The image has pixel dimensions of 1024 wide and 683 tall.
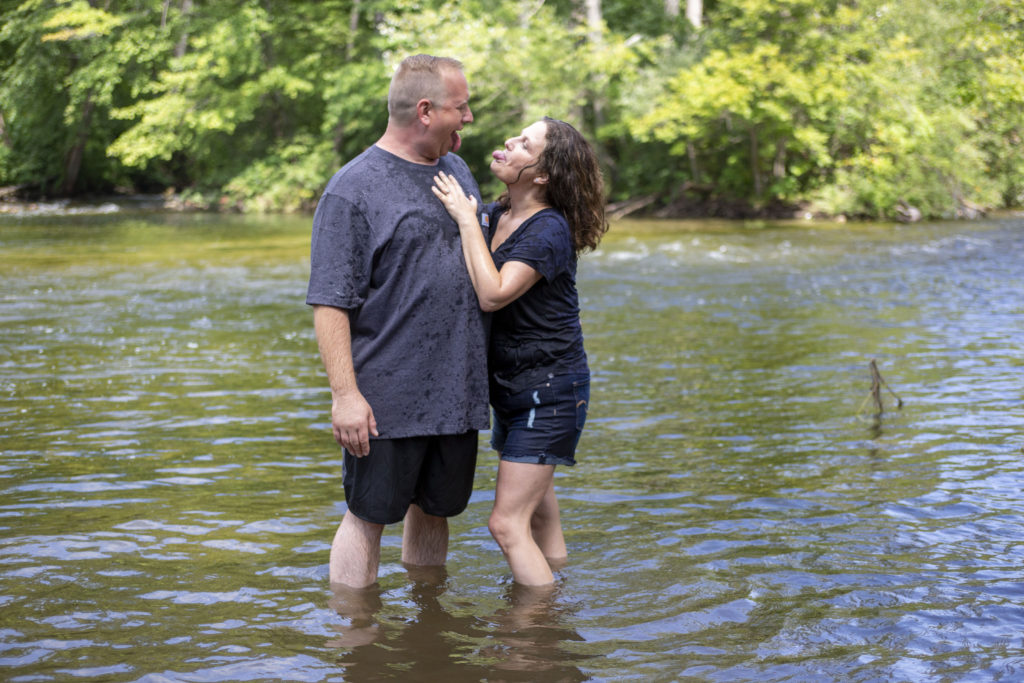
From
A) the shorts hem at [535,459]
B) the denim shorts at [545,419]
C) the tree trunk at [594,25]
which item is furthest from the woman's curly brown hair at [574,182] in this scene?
the tree trunk at [594,25]

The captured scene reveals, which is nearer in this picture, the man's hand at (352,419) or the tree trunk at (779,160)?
the man's hand at (352,419)

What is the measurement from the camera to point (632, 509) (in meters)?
5.54

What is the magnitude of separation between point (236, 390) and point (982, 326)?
23.5 feet

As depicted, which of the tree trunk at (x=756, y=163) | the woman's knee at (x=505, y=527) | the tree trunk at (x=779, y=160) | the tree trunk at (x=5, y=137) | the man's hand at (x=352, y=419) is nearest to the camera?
the man's hand at (x=352, y=419)

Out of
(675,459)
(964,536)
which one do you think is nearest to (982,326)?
(675,459)

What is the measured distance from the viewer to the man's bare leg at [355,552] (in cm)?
414

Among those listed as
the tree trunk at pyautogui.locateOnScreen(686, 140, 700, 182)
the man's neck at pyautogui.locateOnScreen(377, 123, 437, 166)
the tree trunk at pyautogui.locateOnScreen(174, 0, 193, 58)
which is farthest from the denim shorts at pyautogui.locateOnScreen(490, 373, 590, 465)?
the tree trunk at pyautogui.locateOnScreen(174, 0, 193, 58)

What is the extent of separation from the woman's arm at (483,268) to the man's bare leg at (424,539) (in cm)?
107

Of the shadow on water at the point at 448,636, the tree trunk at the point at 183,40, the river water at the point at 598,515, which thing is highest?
the tree trunk at the point at 183,40

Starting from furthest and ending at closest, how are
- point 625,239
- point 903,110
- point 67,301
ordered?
point 903,110 < point 625,239 < point 67,301

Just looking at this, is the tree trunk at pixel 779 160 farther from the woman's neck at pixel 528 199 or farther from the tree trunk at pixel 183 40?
the woman's neck at pixel 528 199

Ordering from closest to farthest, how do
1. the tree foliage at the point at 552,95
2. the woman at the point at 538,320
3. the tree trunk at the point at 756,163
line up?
the woman at the point at 538,320
the tree foliage at the point at 552,95
the tree trunk at the point at 756,163

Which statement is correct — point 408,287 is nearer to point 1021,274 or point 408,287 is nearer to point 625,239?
point 1021,274

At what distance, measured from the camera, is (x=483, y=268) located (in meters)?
3.87
